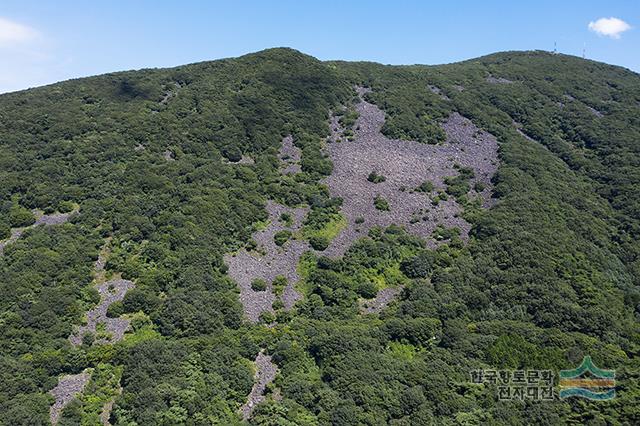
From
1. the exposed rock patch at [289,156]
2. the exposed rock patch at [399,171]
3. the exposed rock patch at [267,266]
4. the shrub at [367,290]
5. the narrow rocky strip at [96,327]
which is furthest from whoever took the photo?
the exposed rock patch at [289,156]

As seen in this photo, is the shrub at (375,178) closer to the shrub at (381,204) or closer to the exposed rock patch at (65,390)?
the shrub at (381,204)

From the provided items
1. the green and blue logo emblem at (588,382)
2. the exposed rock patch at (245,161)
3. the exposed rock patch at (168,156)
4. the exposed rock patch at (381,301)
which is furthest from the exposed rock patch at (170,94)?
the green and blue logo emblem at (588,382)

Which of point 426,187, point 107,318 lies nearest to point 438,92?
point 426,187

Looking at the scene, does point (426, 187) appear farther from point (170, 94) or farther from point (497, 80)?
point (497, 80)

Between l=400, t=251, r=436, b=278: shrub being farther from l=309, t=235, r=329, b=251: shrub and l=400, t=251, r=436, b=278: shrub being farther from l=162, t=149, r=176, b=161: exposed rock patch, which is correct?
l=162, t=149, r=176, b=161: exposed rock patch

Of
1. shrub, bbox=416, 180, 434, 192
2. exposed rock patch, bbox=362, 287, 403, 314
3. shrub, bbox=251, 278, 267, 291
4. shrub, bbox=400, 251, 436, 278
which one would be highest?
shrub, bbox=416, 180, 434, 192

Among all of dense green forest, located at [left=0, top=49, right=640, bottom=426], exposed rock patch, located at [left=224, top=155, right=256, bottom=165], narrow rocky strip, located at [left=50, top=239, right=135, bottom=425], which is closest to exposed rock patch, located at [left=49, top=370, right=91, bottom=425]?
narrow rocky strip, located at [left=50, top=239, right=135, bottom=425]
